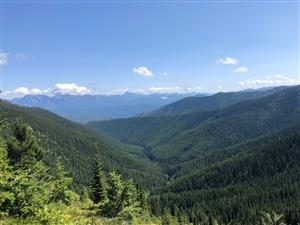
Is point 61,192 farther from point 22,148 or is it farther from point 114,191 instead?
point 114,191

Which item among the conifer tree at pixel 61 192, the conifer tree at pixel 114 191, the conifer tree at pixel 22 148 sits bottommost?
the conifer tree at pixel 114 191

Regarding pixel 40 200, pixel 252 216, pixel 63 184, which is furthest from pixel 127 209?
pixel 252 216

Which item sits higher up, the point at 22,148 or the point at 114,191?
the point at 22,148

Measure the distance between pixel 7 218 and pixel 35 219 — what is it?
5.55 feet

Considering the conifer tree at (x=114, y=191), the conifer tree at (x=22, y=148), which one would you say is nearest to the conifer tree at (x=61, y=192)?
the conifer tree at (x=114, y=191)

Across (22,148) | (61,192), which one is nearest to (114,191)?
(22,148)

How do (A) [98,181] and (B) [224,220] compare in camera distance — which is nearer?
(A) [98,181]

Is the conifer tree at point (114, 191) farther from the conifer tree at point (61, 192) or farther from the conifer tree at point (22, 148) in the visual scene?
the conifer tree at point (22, 148)

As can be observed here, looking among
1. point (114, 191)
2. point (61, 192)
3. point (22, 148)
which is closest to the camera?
point (61, 192)

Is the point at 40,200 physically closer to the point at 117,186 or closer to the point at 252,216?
the point at 117,186

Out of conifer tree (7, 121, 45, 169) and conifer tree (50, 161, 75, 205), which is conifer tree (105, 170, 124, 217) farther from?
conifer tree (7, 121, 45, 169)

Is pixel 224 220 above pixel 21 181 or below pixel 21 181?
below

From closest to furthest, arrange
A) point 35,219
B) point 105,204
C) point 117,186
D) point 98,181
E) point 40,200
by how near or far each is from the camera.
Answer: point 35,219 < point 40,200 < point 105,204 < point 117,186 < point 98,181

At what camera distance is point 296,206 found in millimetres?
190000
